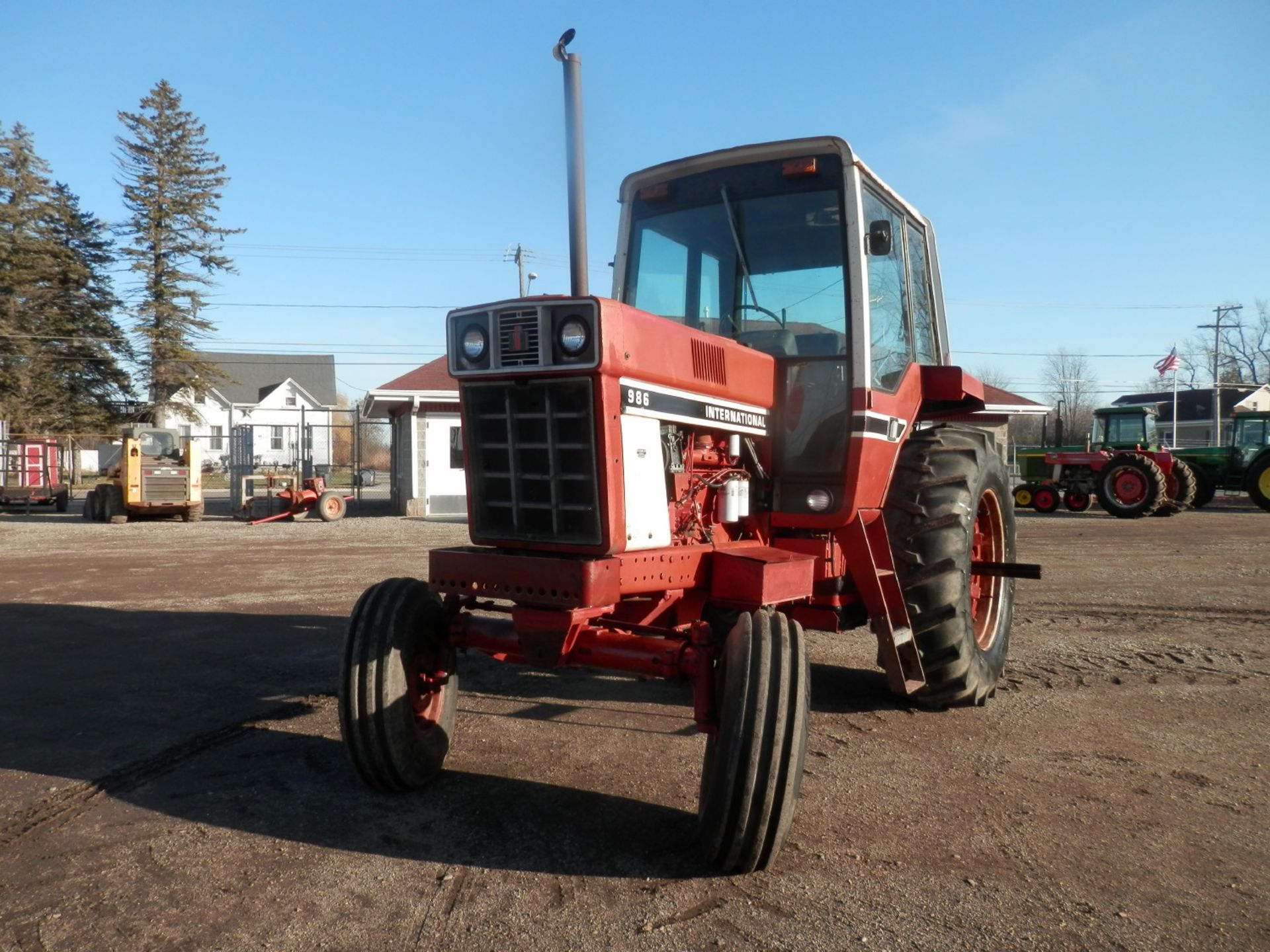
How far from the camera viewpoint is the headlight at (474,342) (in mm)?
3971

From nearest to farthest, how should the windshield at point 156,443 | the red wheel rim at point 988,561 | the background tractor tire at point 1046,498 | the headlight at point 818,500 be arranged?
the headlight at point 818,500, the red wheel rim at point 988,561, the windshield at point 156,443, the background tractor tire at point 1046,498

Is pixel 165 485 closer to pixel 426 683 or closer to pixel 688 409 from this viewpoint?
pixel 426 683

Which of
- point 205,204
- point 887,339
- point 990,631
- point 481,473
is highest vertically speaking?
point 205,204

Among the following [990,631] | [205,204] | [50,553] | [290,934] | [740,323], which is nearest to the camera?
[290,934]

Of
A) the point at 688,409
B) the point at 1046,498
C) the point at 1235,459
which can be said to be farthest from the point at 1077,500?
the point at 688,409

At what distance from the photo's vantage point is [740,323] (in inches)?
203

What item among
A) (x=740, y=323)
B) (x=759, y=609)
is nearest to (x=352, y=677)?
(x=759, y=609)

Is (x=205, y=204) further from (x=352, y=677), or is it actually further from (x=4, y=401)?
(x=352, y=677)

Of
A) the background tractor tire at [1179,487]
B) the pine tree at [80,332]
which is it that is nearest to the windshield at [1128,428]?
the background tractor tire at [1179,487]

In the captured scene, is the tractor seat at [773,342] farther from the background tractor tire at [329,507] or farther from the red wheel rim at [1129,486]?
the red wheel rim at [1129,486]

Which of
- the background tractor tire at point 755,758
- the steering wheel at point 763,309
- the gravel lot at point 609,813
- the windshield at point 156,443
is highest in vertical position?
the windshield at point 156,443

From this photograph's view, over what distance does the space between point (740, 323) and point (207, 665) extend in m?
4.38

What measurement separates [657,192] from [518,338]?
177cm

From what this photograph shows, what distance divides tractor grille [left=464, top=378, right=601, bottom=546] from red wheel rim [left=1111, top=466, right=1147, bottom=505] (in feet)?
68.4
